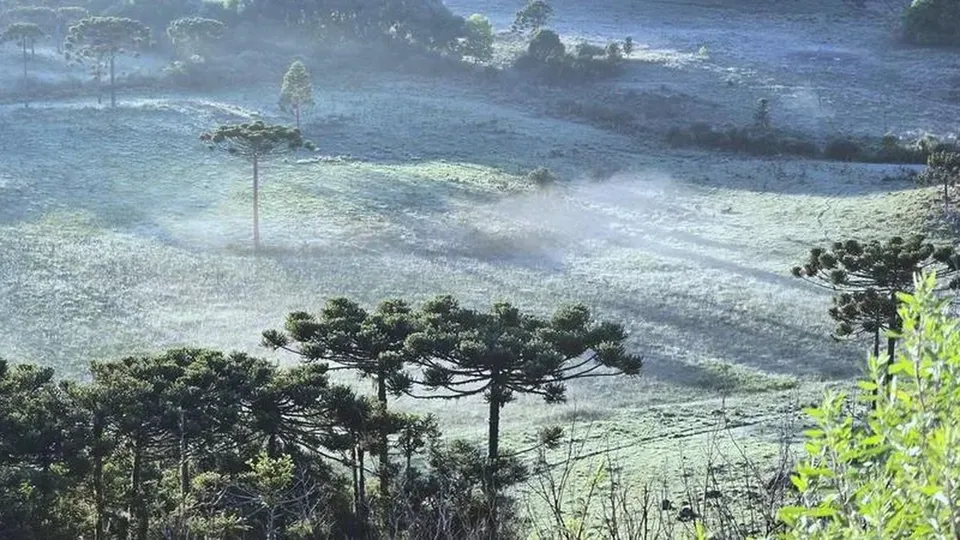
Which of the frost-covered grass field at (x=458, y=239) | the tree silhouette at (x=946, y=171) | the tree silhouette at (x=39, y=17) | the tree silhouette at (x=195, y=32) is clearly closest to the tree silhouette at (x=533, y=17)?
the tree silhouette at (x=195, y=32)

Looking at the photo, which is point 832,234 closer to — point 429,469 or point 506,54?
point 429,469

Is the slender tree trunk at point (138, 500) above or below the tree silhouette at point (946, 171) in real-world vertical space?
below

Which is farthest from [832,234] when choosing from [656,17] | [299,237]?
[656,17]

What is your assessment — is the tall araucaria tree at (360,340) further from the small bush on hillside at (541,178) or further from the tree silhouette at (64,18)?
the tree silhouette at (64,18)

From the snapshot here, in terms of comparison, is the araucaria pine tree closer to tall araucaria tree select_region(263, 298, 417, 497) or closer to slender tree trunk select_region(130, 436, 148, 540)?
tall araucaria tree select_region(263, 298, 417, 497)

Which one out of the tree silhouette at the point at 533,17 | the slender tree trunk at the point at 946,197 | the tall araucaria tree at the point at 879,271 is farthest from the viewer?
the tree silhouette at the point at 533,17
